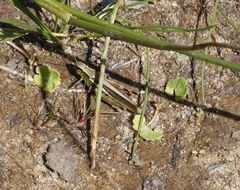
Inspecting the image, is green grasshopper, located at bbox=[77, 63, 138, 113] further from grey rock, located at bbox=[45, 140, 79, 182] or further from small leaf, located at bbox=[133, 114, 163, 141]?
grey rock, located at bbox=[45, 140, 79, 182]

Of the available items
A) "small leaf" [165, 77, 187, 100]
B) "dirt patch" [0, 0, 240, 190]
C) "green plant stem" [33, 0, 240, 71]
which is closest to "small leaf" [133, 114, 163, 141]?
"dirt patch" [0, 0, 240, 190]

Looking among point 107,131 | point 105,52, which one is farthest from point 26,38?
point 107,131

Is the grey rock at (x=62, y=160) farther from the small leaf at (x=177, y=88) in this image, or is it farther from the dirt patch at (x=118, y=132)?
the small leaf at (x=177, y=88)

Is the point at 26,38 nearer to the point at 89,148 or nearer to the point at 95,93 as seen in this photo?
the point at 95,93

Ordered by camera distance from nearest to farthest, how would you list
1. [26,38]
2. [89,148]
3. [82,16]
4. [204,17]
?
[82,16], [89,148], [26,38], [204,17]

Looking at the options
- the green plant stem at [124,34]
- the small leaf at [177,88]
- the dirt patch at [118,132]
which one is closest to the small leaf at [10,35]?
the dirt patch at [118,132]
